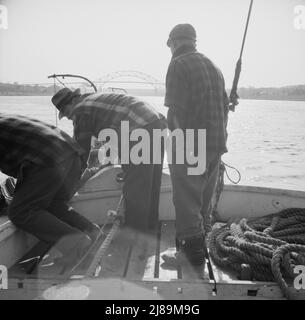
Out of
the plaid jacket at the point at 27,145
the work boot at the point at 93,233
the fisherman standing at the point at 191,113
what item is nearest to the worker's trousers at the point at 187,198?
the fisherman standing at the point at 191,113

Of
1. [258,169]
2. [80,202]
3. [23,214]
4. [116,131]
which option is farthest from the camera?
[258,169]

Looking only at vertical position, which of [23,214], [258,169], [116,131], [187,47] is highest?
[187,47]

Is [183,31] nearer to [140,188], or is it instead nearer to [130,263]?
[140,188]

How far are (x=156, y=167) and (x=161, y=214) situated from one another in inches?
32.0

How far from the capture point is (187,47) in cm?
277

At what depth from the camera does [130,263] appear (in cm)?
289

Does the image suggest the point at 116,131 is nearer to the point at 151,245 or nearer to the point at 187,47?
the point at 187,47

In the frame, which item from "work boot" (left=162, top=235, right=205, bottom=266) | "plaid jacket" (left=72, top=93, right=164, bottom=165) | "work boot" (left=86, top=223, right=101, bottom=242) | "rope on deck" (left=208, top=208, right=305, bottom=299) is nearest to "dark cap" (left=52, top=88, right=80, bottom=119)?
"plaid jacket" (left=72, top=93, right=164, bottom=165)

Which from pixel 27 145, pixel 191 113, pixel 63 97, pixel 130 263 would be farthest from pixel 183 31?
pixel 130 263

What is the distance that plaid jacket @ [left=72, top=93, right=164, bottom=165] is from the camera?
2.91 m

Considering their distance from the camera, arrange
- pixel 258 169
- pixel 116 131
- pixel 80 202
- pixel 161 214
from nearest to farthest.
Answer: pixel 116 131 < pixel 80 202 < pixel 161 214 < pixel 258 169

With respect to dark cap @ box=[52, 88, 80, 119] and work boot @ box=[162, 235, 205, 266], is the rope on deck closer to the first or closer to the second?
work boot @ box=[162, 235, 205, 266]

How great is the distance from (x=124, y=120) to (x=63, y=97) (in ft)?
1.85
